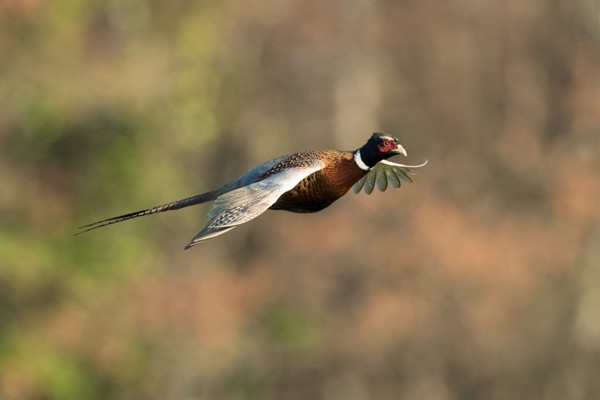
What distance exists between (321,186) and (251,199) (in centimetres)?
37

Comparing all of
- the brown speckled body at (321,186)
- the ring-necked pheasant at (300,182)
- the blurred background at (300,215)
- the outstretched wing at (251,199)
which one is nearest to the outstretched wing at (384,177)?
the ring-necked pheasant at (300,182)

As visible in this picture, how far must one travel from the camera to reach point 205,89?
2362 cm

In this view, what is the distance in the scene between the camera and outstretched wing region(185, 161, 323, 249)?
20.0ft

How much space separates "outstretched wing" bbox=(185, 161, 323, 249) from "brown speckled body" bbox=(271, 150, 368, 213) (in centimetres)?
6

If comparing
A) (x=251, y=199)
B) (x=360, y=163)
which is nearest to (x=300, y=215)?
(x=360, y=163)

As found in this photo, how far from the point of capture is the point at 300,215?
87.5 ft

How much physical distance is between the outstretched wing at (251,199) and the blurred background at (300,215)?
13518mm

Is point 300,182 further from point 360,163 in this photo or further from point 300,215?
point 300,215

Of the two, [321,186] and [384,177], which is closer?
[321,186]

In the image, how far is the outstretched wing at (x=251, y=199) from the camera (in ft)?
20.0

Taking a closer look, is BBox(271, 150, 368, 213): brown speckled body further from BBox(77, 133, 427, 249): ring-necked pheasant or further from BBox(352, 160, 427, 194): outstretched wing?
BBox(352, 160, 427, 194): outstretched wing

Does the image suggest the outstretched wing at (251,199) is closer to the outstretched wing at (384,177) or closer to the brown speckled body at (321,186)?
the brown speckled body at (321,186)

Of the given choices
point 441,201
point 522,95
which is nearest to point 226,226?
point 441,201

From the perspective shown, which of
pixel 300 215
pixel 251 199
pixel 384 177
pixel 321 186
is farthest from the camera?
pixel 300 215
